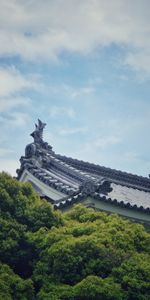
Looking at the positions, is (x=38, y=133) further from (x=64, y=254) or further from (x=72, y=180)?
(x=64, y=254)

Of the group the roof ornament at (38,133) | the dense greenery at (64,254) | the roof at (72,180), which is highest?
the roof ornament at (38,133)

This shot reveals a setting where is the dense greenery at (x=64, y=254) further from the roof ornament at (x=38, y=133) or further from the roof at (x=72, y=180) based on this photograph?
the roof ornament at (x=38, y=133)

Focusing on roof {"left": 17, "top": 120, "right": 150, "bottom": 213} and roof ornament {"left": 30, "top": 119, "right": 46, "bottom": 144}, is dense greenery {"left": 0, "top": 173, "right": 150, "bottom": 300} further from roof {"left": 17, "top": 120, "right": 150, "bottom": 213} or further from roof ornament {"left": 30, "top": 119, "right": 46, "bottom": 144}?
roof ornament {"left": 30, "top": 119, "right": 46, "bottom": 144}

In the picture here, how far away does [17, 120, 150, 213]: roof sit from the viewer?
11.5 metres

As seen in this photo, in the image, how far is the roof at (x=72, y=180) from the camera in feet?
37.6

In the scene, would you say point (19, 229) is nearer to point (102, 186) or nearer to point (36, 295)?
point (36, 295)

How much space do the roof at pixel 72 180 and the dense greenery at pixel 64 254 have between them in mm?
2049

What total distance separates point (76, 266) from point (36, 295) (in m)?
0.71

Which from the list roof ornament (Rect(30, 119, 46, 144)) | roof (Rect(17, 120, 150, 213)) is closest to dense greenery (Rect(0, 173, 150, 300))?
roof (Rect(17, 120, 150, 213))

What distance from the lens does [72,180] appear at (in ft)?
46.5

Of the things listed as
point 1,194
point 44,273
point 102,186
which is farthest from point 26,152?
point 44,273

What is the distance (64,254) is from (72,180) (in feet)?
20.4

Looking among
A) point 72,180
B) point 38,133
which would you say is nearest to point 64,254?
point 72,180

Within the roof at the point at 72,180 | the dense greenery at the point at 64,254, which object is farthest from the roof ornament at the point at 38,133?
the dense greenery at the point at 64,254
